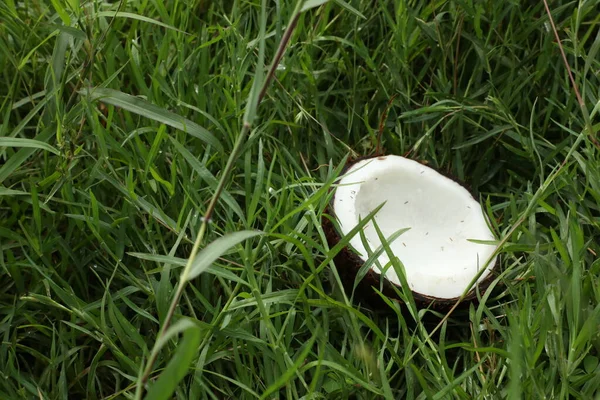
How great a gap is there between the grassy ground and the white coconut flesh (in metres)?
0.07

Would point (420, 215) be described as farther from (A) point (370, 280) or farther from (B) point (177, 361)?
(B) point (177, 361)

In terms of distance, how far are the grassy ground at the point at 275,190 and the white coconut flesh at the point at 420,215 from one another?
0.23 ft

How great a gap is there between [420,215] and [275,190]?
32 cm

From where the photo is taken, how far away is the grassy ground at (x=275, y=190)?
1.19m

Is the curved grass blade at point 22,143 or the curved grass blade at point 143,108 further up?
the curved grass blade at point 143,108

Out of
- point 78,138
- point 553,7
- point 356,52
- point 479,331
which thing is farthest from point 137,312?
point 553,7

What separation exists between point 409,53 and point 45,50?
0.85 meters

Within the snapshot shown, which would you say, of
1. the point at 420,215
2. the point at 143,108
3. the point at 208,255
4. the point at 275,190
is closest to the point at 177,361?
the point at 208,255

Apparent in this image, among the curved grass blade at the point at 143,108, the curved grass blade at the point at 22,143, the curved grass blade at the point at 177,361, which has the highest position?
the curved grass blade at the point at 177,361

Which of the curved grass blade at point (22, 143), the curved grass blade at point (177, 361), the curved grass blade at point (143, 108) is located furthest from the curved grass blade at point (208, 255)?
the curved grass blade at point (22, 143)

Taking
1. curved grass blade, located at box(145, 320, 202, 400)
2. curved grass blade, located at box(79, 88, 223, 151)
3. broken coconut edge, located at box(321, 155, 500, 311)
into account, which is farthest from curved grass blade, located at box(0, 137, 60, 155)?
curved grass blade, located at box(145, 320, 202, 400)

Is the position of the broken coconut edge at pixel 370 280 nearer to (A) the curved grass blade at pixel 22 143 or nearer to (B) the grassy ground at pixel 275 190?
(B) the grassy ground at pixel 275 190

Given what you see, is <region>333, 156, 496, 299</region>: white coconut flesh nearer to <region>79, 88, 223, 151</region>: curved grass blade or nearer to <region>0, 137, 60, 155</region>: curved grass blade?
<region>79, 88, 223, 151</region>: curved grass blade

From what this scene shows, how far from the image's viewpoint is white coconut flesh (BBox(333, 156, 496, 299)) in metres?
1.38
